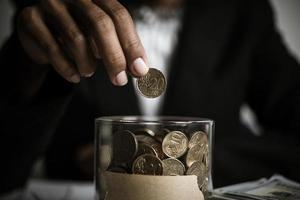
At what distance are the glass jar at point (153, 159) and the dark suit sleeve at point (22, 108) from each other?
33 centimetres

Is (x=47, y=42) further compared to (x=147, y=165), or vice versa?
(x=47, y=42)

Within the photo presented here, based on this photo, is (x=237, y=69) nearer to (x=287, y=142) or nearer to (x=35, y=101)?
(x=287, y=142)

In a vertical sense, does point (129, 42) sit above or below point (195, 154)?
above

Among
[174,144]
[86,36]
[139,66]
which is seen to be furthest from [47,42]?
[174,144]

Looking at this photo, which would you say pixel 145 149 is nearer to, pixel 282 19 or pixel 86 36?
pixel 86 36

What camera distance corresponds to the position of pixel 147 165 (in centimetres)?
60

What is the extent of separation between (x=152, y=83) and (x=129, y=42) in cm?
14

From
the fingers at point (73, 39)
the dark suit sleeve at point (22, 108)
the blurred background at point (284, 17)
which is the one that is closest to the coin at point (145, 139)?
the fingers at point (73, 39)

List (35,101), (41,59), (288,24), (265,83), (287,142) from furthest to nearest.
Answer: (288,24) → (265,83) → (287,142) → (35,101) → (41,59)

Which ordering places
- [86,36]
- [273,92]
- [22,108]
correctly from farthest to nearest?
[273,92] < [22,108] < [86,36]

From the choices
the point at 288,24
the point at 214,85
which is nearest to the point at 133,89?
the point at 214,85

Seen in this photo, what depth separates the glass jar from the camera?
604 mm

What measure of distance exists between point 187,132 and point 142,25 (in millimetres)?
1312

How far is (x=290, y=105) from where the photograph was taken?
1.70 meters
